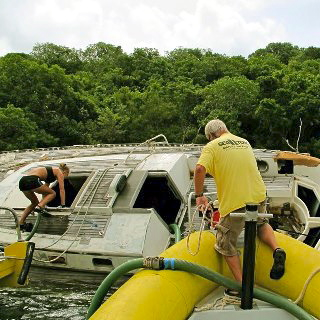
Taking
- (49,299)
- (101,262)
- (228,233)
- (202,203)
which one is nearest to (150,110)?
(101,262)

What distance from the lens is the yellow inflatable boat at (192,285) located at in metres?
4.05

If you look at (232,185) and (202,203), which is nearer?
(232,185)

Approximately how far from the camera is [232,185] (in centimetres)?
493

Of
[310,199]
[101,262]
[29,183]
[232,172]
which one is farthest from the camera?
[310,199]

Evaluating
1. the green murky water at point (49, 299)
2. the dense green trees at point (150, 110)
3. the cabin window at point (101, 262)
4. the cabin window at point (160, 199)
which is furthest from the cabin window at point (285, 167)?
the dense green trees at point (150, 110)

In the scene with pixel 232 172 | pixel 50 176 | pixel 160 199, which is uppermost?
pixel 232 172

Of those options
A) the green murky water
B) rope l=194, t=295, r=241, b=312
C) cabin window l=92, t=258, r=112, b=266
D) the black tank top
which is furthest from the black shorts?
rope l=194, t=295, r=241, b=312

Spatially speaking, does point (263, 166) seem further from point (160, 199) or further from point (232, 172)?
point (232, 172)

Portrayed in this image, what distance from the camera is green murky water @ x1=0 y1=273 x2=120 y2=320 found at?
771cm

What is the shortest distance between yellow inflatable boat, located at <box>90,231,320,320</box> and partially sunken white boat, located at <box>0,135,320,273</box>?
326 cm

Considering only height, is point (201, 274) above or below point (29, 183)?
below

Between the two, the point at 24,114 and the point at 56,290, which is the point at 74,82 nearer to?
the point at 24,114

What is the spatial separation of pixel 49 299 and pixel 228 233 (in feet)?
14.3

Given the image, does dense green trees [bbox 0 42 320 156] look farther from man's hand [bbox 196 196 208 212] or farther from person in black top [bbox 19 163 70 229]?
man's hand [bbox 196 196 208 212]
